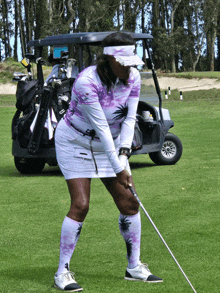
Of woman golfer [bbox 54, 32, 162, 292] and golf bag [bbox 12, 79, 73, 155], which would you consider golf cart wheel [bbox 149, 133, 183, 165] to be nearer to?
golf bag [bbox 12, 79, 73, 155]

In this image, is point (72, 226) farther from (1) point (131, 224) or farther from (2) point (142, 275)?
(2) point (142, 275)

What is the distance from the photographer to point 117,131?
176 inches

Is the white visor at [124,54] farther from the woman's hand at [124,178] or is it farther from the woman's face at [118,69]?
the woman's hand at [124,178]

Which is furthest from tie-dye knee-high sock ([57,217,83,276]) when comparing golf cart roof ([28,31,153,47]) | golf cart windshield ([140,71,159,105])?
golf cart windshield ([140,71,159,105])

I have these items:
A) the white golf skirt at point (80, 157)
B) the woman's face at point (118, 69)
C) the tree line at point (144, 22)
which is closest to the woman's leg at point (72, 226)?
the white golf skirt at point (80, 157)

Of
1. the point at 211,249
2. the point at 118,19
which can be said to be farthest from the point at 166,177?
the point at 118,19

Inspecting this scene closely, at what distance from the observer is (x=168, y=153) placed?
11.4 m

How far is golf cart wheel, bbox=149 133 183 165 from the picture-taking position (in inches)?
445

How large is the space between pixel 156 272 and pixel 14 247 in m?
1.54

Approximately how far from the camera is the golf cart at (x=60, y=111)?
10.0 metres

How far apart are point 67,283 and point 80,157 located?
90cm

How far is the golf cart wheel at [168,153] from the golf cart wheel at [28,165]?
2157 millimetres

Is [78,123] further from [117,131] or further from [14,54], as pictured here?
[14,54]

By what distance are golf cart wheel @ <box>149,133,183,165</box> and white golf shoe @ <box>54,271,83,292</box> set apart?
23.3ft
